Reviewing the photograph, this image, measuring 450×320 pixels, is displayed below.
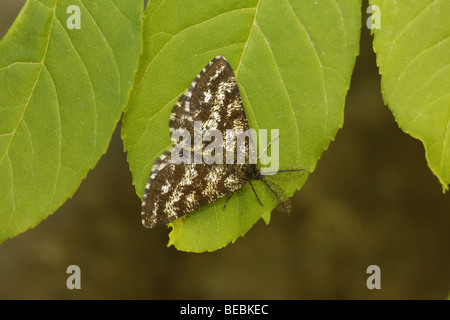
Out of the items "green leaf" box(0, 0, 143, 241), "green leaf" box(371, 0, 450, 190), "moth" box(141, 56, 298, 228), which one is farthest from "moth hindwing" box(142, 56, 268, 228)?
"green leaf" box(371, 0, 450, 190)

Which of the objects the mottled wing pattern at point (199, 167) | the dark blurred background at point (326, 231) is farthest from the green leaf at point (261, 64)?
the dark blurred background at point (326, 231)

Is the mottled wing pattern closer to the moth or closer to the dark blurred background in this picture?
the moth

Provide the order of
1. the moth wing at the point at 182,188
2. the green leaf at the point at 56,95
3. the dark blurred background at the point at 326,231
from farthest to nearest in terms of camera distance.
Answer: the dark blurred background at the point at 326,231, the moth wing at the point at 182,188, the green leaf at the point at 56,95

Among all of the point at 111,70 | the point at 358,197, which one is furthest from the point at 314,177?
the point at 111,70

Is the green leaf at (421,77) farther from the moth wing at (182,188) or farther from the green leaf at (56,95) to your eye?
the green leaf at (56,95)

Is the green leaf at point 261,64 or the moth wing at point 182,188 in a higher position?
the green leaf at point 261,64

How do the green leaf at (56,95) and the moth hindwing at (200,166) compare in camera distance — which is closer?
the green leaf at (56,95)

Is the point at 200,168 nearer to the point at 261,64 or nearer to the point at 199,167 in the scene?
the point at 199,167

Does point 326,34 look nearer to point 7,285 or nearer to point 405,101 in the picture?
point 405,101
